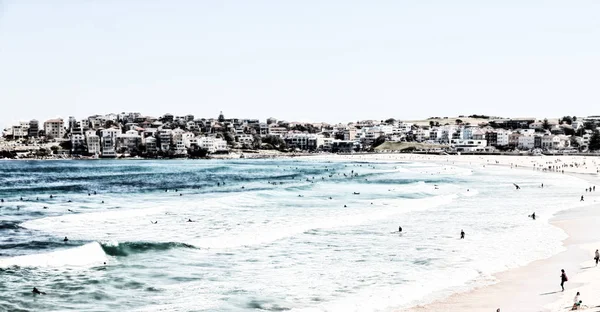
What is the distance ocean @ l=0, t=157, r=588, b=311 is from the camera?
19.5 meters

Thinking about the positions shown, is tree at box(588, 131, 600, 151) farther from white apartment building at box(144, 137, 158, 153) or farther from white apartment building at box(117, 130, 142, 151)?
white apartment building at box(117, 130, 142, 151)

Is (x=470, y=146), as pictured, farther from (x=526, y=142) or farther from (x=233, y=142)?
(x=233, y=142)

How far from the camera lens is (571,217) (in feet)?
121

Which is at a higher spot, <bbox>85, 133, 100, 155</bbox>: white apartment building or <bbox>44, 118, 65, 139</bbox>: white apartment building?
Answer: <bbox>44, 118, 65, 139</bbox>: white apartment building

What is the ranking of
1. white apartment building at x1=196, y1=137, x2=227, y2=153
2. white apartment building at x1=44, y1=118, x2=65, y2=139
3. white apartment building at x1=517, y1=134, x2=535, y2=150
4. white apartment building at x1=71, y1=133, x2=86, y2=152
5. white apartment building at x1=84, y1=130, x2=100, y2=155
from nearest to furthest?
1. white apartment building at x1=84, y1=130, x2=100, y2=155
2. white apartment building at x1=71, y1=133, x2=86, y2=152
3. white apartment building at x1=517, y1=134, x2=535, y2=150
4. white apartment building at x1=196, y1=137, x2=227, y2=153
5. white apartment building at x1=44, y1=118, x2=65, y2=139

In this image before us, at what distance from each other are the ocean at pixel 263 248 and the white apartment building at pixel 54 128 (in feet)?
467

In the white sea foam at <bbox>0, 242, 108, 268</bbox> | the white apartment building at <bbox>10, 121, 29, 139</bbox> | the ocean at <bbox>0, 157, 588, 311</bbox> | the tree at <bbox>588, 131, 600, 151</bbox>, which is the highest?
the white apartment building at <bbox>10, 121, 29, 139</bbox>

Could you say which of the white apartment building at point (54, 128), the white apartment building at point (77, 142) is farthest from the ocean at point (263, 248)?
the white apartment building at point (54, 128)

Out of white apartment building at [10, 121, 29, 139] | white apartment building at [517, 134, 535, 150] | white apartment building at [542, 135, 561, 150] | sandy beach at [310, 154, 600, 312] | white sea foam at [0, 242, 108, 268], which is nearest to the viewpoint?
sandy beach at [310, 154, 600, 312]

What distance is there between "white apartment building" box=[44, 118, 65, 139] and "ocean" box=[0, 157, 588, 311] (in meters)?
142

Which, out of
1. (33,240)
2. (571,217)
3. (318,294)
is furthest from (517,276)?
(33,240)

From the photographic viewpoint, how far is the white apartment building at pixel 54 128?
602 ft

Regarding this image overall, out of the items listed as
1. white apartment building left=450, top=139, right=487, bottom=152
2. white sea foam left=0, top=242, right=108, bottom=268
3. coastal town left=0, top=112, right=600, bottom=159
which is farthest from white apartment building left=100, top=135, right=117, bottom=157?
white sea foam left=0, top=242, right=108, bottom=268

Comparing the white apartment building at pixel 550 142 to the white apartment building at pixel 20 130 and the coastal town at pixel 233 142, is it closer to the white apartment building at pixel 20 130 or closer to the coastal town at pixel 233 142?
the coastal town at pixel 233 142
